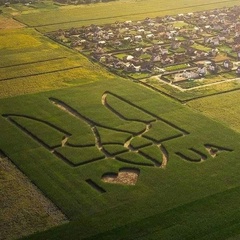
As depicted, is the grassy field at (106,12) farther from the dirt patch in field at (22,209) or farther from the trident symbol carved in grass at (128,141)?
the dirt patch in field at (22,209)

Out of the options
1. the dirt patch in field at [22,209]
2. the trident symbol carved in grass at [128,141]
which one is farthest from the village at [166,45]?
the dirt patch in field at [22,209]

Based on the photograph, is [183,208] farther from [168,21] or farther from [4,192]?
[168,21]

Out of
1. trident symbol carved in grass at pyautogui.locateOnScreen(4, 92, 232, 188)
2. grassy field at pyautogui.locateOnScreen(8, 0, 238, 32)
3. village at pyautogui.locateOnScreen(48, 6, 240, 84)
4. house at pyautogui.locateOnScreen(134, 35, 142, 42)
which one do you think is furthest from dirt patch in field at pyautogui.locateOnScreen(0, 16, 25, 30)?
trident symbol carved in grass at pyautogui.locateOnScreen(4, 92, 232, 188)

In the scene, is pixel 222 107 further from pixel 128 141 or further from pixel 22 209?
pixel 22 209

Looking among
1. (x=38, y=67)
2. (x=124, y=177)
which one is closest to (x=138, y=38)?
(x=38, y=67)

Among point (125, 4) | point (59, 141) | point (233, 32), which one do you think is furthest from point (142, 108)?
point (125, 4)

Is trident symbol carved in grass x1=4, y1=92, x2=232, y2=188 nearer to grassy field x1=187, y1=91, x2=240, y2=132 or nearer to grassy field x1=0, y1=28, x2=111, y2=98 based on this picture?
grassy field x1=187, y1=91, x2=240, y2=132
